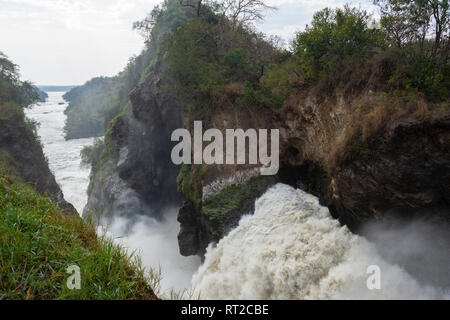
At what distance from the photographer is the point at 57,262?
271 cm

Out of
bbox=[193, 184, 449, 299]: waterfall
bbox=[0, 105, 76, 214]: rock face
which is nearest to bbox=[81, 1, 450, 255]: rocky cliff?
bbox=[193, 184, 449, 299]: waterfall

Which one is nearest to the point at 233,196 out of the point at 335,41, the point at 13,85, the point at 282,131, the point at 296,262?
the point at 282,131

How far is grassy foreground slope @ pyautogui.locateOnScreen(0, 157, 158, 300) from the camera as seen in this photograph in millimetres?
2459

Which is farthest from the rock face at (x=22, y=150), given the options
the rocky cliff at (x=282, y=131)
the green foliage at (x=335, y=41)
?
the green foliage at (x=335, y=41)

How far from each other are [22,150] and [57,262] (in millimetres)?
18689

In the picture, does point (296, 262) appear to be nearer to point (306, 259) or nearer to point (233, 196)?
point (306, 259)

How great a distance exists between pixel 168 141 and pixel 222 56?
348 inches

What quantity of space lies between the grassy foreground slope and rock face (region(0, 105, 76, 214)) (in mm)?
14701

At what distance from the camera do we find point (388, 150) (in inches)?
268

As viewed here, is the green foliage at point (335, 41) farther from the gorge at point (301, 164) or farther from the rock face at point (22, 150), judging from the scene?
the rock face at point (22, 150)

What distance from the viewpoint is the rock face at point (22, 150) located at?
15805mm

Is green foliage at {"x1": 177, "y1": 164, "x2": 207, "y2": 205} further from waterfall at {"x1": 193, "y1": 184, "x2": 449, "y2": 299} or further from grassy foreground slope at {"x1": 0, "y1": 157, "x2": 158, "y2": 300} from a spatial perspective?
grassy foreground slope at {"x1": 0, "y1": 157, "x2": 158, "y2": 300}
